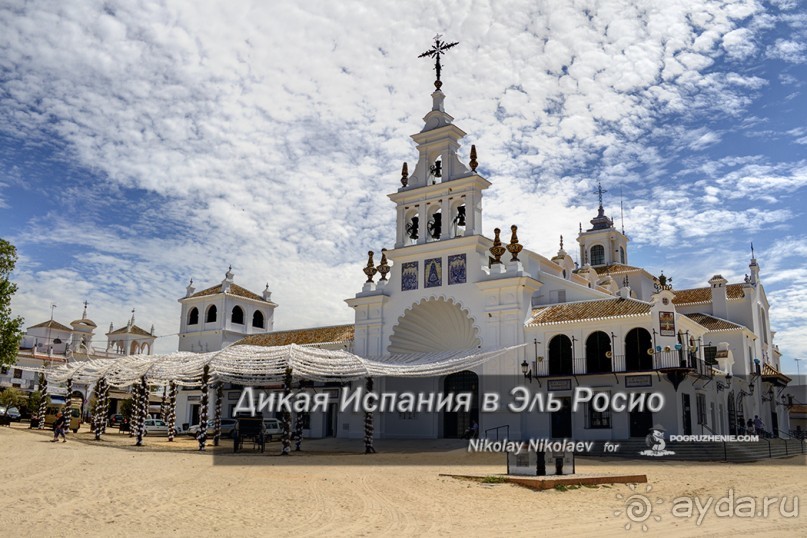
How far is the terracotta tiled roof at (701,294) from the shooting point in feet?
133

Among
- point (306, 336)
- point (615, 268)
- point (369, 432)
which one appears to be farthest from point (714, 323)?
point (306, 336)

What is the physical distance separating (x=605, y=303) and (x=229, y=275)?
27.5m

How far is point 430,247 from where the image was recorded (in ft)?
108

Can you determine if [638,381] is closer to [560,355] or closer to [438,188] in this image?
[560,355]

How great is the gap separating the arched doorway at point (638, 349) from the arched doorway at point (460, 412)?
697cm

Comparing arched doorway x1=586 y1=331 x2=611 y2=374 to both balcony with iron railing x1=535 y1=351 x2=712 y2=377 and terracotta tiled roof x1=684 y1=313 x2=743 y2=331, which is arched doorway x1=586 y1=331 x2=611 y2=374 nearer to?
balcony with iron railing x1=535 y1=351 x2=712 y2=377

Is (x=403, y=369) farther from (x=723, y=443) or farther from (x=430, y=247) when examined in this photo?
(x=723, y=443)

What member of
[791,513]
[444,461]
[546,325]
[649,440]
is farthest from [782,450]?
[791,513]

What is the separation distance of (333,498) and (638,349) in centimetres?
1827

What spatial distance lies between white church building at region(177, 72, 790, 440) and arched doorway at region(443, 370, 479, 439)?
0.06 m

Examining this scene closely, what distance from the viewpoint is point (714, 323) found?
38.6 metres

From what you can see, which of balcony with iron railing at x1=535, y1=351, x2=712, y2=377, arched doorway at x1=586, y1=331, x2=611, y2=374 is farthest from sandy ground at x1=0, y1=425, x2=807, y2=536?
arched doorway at x1=586, y1=331, x2=611, y2=374

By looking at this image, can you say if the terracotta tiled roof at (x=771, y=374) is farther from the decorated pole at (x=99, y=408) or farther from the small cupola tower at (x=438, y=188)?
the decorated pole at (x=99, y=408)

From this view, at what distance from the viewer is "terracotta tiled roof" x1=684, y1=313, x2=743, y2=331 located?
3741 cm
